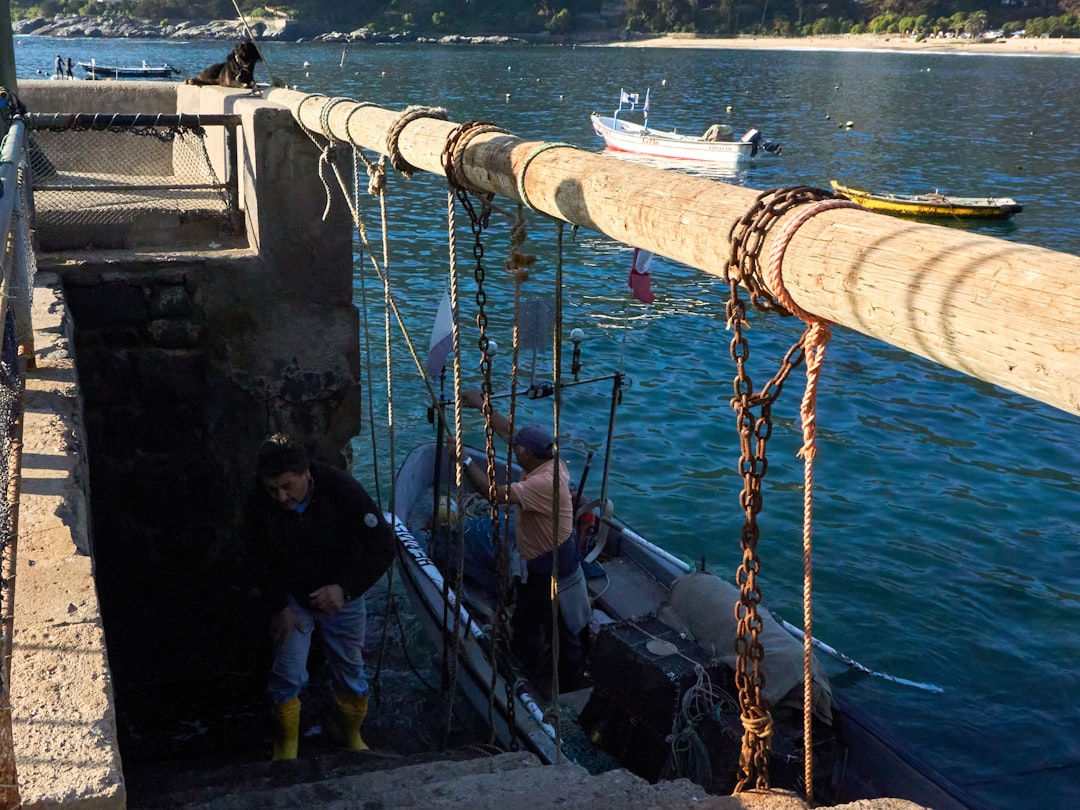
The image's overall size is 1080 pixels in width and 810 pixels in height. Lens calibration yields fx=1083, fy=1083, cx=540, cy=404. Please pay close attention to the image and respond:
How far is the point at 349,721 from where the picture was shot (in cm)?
610

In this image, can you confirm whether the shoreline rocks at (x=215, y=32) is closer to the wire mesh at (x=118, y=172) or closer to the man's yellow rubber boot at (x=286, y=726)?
the wire mesh at (x=118, y=172)

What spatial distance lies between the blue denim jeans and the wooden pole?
2.86m

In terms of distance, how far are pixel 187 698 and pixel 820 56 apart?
104 m

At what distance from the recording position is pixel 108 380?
6.55m

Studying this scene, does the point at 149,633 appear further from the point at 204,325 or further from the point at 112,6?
the point at 112,6

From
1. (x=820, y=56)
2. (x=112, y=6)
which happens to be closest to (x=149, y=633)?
(x=820, y=56)

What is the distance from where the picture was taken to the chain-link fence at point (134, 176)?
22.9 ft

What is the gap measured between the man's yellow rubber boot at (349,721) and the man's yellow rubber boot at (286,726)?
0.31 meters

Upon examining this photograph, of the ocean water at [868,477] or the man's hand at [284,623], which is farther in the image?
the ocean water at [868,477]

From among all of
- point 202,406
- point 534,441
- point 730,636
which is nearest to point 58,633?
point 534,441

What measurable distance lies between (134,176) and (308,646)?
5.37 metres

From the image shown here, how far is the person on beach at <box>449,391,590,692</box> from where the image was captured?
20.7 ft

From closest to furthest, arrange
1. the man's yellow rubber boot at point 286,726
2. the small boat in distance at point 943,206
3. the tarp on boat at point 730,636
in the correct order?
the man's yellow rubber boot at point 286,726, the tarp on boat at point 730,636, the small boat in distance at point 943,206

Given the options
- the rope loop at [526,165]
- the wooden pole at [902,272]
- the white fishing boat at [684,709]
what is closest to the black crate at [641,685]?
the white fishing boat at [684,709]
